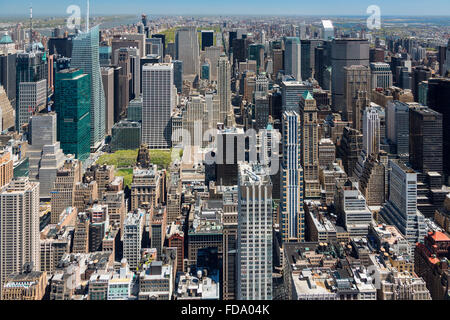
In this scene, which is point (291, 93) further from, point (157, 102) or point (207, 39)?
point (207, 39)

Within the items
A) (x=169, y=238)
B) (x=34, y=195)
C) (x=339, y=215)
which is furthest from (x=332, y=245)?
(x=34, y=195)

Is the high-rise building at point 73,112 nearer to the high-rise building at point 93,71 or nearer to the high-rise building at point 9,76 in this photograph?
→ the high-rise building at point 93,71

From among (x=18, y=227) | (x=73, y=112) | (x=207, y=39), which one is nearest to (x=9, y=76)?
(x=73, y=112)

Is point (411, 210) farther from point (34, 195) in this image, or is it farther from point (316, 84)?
point (316, 84)

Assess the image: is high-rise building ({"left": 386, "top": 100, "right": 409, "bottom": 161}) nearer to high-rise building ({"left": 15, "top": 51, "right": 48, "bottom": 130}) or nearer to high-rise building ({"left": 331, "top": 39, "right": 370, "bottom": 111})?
high-rise building ({"left": 331, "top": 39, "right": 370, "bottom": 111})

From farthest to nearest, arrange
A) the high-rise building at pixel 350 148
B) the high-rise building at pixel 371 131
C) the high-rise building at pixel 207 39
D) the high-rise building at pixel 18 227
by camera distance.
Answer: the high-rise building at pixel 207 39 < the high-rise building at pixel 371 131 < the high-rise building at pixel 350 148 < the high-rise building at pixel 18 227

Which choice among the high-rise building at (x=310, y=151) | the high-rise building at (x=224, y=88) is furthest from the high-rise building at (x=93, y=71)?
the high-rise building at (x=310, y=151)

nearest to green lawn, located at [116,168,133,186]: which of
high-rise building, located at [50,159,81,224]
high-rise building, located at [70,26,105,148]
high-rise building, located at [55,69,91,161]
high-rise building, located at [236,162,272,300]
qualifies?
high-rise building, located at [50,159,81,224]
